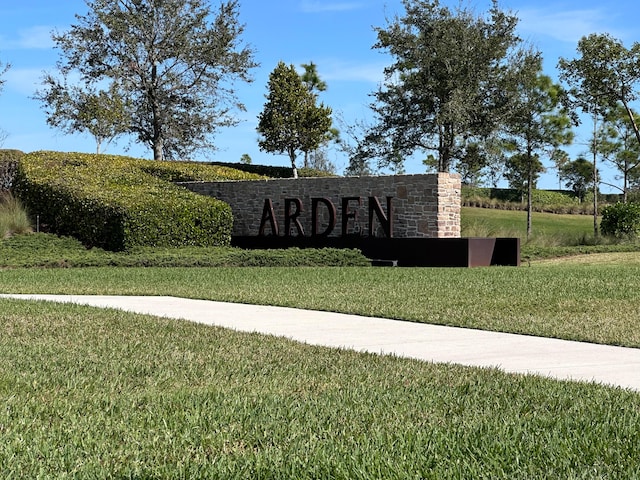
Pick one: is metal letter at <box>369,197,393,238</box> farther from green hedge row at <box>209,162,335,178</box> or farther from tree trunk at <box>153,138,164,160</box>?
tree trunk at <box>153,138,164,160</box>

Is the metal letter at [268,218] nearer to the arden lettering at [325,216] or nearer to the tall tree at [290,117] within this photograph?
the arden lettering at [325,216]

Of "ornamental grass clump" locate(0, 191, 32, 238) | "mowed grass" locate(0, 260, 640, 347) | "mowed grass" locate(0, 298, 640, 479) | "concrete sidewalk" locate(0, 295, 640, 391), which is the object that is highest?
"ornamental grass clump" locate(0, 191, 32, 238)

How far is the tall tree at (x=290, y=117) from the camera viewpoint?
3797cm

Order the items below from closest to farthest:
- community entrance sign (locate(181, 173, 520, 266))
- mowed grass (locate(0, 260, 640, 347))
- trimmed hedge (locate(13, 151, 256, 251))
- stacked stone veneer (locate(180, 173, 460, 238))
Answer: mowed grass (locate(0, 260, 640, 347)) < community entrance sign (locate(181, 173, 520, 266)) < stacked stone veneer (locate(180, 173, 460, 238)) < trimmed hedge (locate(13, 151, 256, 251))

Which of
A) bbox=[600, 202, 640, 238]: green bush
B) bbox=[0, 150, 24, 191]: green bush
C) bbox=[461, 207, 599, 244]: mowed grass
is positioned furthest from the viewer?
bbox=[461, 207, 599, 244]: mowed grass

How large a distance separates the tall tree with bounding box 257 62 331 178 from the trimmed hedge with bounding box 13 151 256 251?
40.2 ft

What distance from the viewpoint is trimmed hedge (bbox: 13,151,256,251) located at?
69.6 feet

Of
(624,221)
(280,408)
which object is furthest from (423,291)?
(624,221)

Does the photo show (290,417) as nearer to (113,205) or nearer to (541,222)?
(113,205)

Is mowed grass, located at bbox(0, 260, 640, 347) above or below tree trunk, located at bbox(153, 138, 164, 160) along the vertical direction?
below

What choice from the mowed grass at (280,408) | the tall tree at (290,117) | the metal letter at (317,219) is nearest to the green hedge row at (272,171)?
the tall tree at (290,117)

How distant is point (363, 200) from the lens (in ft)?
70.8

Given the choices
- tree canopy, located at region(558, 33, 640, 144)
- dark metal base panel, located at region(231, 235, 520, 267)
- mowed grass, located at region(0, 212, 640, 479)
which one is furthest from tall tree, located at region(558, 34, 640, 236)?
mowed grass, located at region(0, 212, 640, 479)

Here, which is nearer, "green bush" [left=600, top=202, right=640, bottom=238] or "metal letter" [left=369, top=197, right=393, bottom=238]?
"metal letter" [left=369, top=197, right=393, bottom=238]
